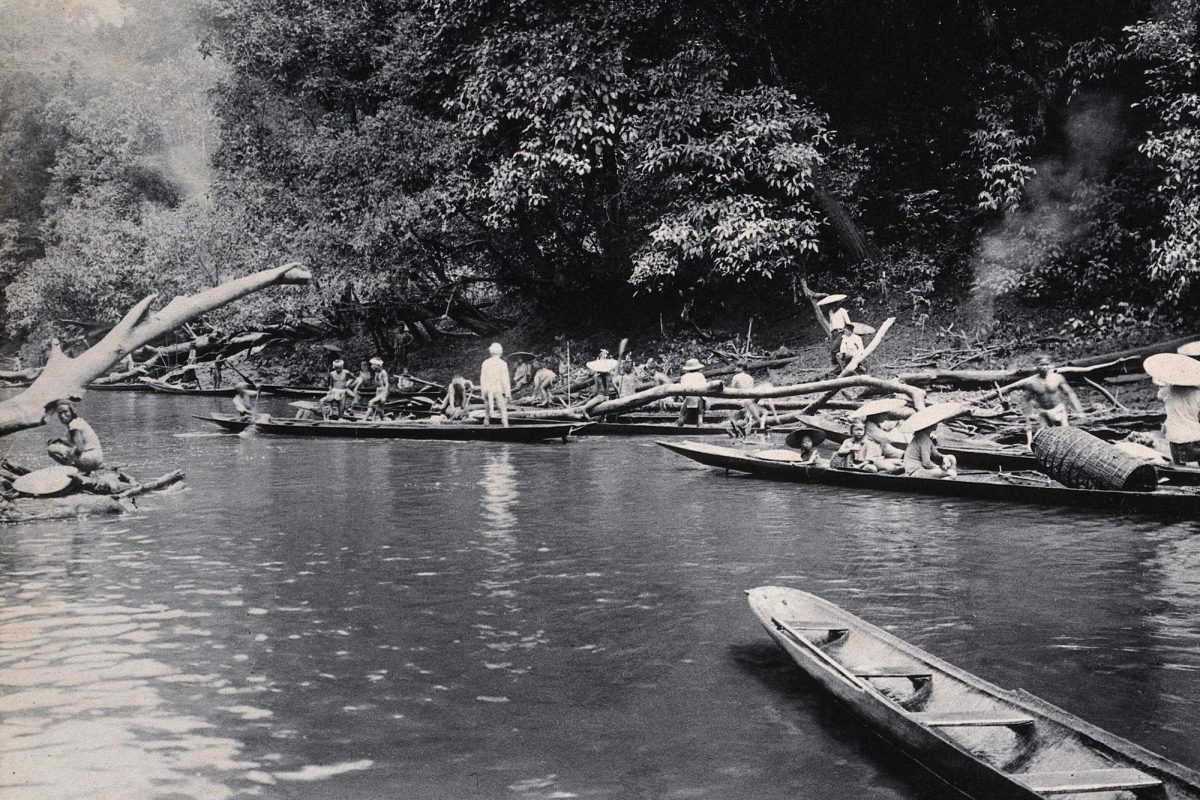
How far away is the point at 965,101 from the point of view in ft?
76.3

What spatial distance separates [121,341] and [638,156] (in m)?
18.4

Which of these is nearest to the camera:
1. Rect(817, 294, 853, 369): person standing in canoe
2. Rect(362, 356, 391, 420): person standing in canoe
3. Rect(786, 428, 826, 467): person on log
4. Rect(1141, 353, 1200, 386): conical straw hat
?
Rect(1141, 353, 1200, 386): conical straw hat

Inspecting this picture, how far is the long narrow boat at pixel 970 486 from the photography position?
33.8 feet

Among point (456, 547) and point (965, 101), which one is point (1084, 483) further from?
point (965, 101)

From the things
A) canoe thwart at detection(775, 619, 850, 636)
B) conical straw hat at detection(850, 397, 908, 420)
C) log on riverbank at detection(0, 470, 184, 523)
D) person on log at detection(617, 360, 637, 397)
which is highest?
person on log at detection(617, 360, 637, 397)

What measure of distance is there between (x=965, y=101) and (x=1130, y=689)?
19635 millimetres

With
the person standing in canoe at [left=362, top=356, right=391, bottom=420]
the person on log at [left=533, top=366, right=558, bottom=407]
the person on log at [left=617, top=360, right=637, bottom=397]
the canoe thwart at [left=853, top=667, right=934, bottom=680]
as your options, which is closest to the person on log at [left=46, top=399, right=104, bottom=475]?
the person standing in canoe at [left=362, top=356, right=391, bottom=420]

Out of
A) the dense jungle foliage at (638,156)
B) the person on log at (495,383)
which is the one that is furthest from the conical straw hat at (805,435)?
the dense jungle foliage at (638,156)

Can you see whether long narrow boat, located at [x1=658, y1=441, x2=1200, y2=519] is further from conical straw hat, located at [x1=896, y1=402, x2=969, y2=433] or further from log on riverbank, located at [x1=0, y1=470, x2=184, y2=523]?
log on riverbank, located at [x1=0, y1=470, x2=184, y2=523]

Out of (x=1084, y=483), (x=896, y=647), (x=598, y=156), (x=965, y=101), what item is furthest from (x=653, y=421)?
(x=896, y=647)

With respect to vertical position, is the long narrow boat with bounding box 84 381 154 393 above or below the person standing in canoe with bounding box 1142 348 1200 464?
above

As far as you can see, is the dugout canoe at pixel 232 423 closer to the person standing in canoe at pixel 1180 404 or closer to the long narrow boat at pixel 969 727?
the person standing in canoe at pixel 1180 404

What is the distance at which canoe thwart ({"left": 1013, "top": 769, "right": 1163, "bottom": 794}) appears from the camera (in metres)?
4.11

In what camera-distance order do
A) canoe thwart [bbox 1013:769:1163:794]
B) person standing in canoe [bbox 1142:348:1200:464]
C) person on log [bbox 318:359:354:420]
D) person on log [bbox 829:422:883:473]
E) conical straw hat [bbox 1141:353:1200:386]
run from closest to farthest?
canoe thwart [bbox 1013:769:1163:794] → conical straw hat [bbox 1141:353:1200:386] → person standing in canoe [bbox 1142:348:1200:464] → person on log [bbox 829:422:883:473] → person on log [bbox 318:359:354:420]
